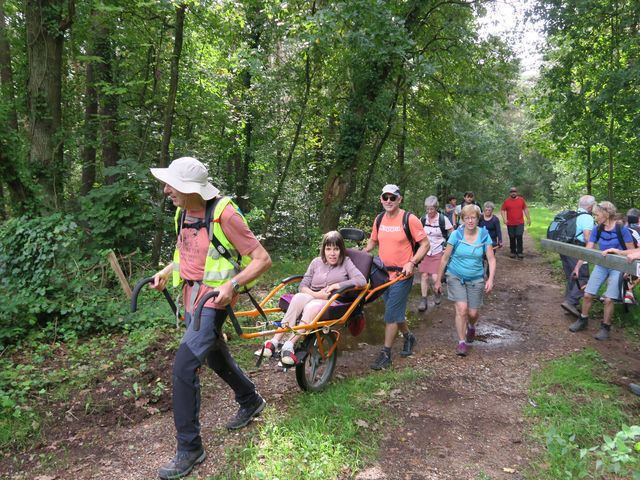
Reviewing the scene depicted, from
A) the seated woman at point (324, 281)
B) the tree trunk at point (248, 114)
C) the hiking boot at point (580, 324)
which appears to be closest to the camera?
the seated woman at point (324, 281)

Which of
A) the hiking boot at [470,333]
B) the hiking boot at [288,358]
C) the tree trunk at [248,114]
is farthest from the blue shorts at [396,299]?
the tree trunk at [248,114]

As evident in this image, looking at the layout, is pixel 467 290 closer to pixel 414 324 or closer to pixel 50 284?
pixel 414 324

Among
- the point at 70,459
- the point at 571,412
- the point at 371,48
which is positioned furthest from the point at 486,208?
the point at 70,459

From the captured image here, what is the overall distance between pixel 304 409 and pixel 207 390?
1.23 m

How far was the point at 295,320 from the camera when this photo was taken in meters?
4.39

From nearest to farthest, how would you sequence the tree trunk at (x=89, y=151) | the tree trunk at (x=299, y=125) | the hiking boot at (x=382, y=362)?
the hiking boot at (x=382, y=362), the tree trunk at (x=89, y=151), the tree trunk at (x=299, y=125)

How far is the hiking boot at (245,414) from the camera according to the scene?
3.96m

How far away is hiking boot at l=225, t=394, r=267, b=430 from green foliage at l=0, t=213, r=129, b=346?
3185 millimetres

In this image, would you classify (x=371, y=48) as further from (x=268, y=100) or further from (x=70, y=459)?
(x=70, y=459)

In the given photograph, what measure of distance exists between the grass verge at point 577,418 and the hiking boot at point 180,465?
8.49 ft

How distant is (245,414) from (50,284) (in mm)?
4227

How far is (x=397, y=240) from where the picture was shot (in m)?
5.53

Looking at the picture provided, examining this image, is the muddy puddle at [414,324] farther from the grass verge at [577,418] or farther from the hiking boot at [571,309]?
the hiking boot at [571,309]

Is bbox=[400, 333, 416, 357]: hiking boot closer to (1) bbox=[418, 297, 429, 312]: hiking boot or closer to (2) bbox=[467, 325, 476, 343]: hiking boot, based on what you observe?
(2) bbox=[467, 325, 476, 343]: hiking boot
